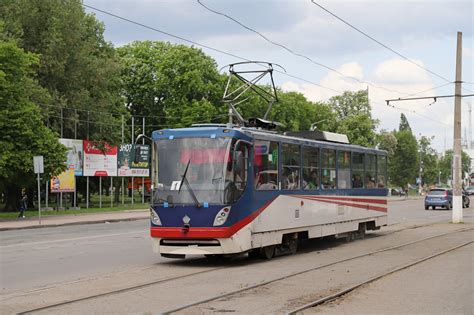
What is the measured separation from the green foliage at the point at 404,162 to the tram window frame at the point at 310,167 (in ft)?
327

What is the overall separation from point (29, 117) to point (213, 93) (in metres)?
32.4

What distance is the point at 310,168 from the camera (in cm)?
1808

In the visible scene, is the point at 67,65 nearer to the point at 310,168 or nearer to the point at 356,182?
Answer: the point at 356,182

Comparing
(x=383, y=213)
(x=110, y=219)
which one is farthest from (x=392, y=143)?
(x=383, y=213)

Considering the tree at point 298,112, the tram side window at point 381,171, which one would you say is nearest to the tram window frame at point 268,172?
the tram side window at point 381,171

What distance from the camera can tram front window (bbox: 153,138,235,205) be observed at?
14.2 metres

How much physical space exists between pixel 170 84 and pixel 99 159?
1794 cm

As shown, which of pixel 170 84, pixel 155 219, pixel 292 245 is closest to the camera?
pixel 155 219

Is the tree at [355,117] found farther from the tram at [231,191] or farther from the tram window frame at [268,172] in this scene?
the tram window frame at [268,172]

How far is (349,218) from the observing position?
67.6 ft

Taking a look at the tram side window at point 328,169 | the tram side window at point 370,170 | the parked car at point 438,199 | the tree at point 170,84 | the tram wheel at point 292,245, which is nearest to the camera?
the tram wheel at point 292,245

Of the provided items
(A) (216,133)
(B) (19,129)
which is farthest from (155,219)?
(B) (19,129)

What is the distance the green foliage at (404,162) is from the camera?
115438 mm

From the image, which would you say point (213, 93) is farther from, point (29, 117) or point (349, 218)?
point (349, 218)
